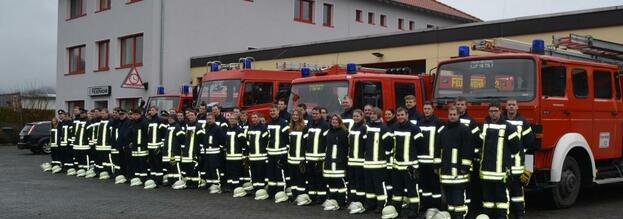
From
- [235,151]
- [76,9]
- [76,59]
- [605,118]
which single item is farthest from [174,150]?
[76,9]

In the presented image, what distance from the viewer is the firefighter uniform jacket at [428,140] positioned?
9.07m

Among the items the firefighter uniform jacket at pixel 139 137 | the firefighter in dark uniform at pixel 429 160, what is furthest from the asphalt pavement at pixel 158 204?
the firefighter in dark uniform at pixel 429 160

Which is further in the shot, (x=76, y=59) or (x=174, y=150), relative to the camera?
(x=76, y=59)

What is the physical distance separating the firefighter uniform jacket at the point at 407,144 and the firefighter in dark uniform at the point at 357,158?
0.74m

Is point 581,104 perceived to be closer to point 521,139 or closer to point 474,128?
point 521,139

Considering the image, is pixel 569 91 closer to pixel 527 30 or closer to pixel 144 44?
pixel 527 30

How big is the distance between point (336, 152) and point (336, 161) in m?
0.14

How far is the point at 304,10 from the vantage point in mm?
32125

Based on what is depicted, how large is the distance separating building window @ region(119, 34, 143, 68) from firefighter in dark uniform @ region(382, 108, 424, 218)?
787 inches

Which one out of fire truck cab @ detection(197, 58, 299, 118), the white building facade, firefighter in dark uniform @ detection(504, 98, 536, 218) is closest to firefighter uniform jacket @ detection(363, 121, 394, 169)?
firefighter in dark uniform @ detection(504, 98, 536, 218)

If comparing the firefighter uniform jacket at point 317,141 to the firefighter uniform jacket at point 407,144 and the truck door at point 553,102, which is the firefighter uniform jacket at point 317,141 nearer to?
the firefighter uniform jacket at point 407,144

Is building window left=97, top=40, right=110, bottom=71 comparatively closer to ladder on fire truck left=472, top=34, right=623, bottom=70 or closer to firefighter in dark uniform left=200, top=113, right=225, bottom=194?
firefighter in dark uniform left=200, top=113, right=225, bottom=194

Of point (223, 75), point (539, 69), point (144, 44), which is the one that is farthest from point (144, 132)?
point (144, 44)

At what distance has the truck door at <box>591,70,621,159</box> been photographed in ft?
33.9
